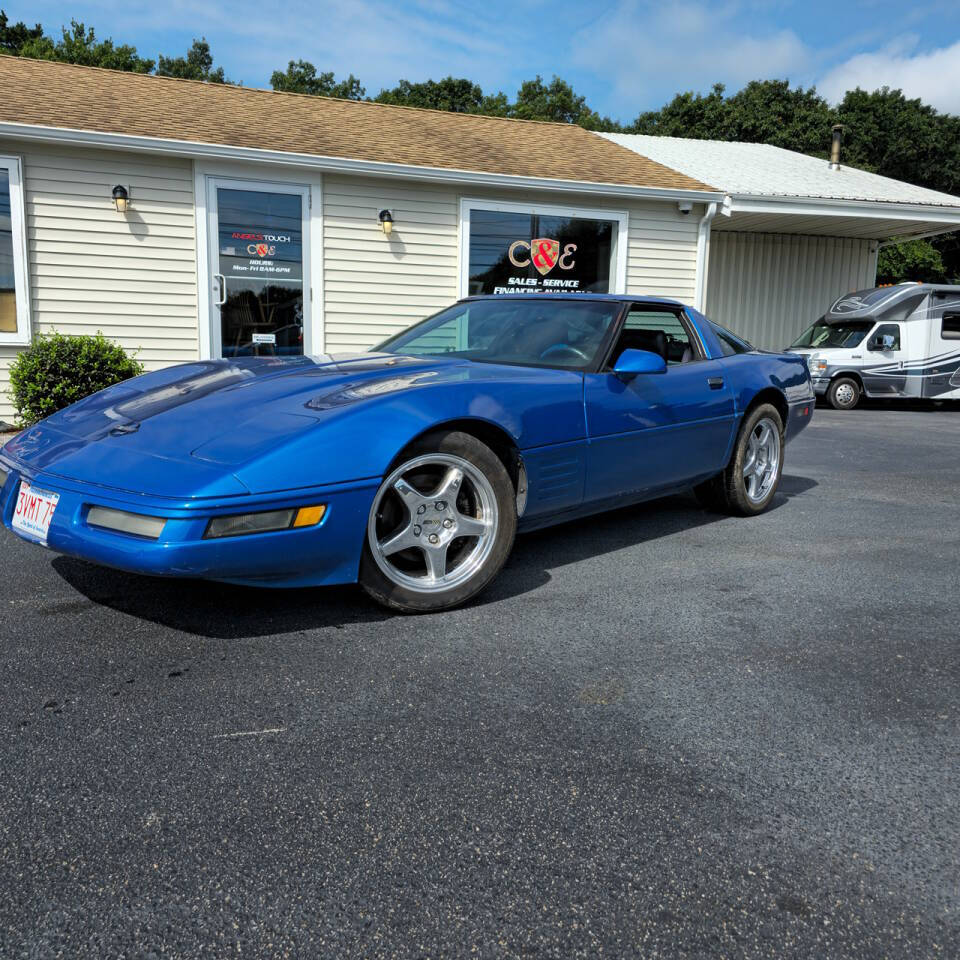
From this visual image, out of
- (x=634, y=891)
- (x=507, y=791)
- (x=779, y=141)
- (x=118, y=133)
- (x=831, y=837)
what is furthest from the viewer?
(x=779, y=141)

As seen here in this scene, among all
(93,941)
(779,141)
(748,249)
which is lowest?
(93,941)

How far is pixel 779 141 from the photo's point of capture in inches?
1528

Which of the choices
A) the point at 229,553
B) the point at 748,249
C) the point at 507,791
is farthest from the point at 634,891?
the point at 748,249

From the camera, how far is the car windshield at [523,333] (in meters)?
4.00

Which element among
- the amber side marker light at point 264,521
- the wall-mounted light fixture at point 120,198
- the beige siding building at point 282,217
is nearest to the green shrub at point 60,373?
the beige siding building at point 282,217

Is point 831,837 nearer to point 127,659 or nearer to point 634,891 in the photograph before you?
point 634,891

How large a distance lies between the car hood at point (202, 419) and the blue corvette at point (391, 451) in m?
0.01

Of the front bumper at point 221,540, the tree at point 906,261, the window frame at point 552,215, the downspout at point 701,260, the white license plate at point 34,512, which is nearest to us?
the front bumper at point 221,540

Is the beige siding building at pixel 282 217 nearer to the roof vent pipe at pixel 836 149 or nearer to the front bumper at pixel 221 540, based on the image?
the roof vent pipe at pixel 836 149

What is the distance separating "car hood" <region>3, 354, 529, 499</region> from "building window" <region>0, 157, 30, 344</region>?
5.89m

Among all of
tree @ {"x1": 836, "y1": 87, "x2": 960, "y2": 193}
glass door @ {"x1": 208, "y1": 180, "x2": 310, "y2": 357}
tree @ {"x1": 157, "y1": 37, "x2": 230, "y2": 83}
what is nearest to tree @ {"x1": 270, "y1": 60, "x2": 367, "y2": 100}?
tree @ {"x1": 157, "y1": 37, "x2": 230, "y2": 83}

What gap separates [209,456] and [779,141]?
41564 mm

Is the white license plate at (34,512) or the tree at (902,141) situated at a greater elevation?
the tree at (902,141)

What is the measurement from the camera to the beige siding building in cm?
887
